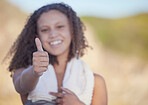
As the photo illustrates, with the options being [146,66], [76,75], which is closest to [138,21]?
[146,66]

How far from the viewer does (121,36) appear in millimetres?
13836

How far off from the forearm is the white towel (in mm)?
208

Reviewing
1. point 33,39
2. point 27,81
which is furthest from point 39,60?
point 33,39

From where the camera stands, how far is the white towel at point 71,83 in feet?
8.70

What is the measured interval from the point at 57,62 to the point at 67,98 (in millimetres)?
489

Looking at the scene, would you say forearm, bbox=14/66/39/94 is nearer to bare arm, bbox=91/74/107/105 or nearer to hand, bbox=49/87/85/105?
hand, bbox=49/87/85/105

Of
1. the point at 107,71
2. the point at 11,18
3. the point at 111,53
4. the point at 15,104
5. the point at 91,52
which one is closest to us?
the point at 15,104

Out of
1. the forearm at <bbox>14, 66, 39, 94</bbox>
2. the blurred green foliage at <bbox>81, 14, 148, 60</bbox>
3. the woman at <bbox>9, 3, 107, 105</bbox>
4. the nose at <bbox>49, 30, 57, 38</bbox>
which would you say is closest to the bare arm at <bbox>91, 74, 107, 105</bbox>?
the woman at <bbox>9, 3, 107, 105</bbox>

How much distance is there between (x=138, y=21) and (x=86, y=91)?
13.4m

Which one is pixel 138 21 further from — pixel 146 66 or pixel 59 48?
pixel 59 48

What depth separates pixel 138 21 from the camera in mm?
15641

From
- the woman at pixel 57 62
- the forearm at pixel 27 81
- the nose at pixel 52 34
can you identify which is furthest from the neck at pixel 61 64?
the forearm at pixel 27 81

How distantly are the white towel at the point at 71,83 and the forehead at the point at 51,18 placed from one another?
43cm

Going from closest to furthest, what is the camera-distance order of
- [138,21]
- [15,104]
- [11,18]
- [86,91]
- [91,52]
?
[86,91], [15,104], [11,18], [91,52], [138,21]
